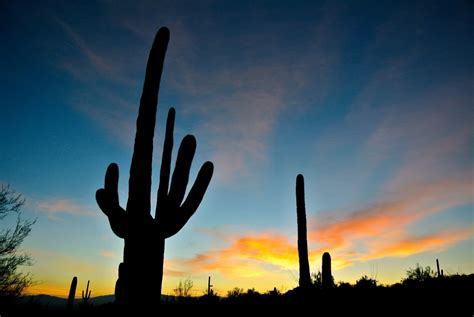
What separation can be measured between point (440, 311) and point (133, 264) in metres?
7.98

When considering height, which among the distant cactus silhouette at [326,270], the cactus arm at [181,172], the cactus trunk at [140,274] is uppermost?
the cactus arm at [181,172]

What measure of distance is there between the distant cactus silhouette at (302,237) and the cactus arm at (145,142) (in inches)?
278

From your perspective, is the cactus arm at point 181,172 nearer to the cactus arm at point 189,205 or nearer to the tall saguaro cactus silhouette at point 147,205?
the tall saguaro cactus silhouette at point 147,205

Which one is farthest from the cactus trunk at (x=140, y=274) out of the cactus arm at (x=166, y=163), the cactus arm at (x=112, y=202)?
the cactus arm at (x=166, y=163)

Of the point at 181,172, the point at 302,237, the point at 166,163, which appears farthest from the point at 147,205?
the point at 302,237

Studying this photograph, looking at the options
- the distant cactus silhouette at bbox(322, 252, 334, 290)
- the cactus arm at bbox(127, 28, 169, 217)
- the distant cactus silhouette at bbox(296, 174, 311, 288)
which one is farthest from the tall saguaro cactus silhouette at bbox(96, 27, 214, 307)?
the distant cactus silhouette at bbox(322, 252, 334, 290)

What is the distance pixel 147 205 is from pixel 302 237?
7138mm

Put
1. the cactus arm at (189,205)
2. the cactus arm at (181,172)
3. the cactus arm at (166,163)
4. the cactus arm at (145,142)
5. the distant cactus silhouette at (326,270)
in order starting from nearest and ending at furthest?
the cactus arm at (145,142), the cactus arm at (189,205), the cactus arm at (181,172), the cactus arm at (166,163), the distant cactus silhouette at (326,270)

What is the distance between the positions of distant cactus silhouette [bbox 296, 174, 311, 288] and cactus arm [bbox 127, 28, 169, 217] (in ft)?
23.2

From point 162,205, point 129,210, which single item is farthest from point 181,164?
point 129,210

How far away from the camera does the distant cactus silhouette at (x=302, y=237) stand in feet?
35.1

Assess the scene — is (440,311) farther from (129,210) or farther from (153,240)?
(129,210)

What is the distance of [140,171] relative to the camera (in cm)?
546

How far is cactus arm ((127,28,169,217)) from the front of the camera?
541 cm
